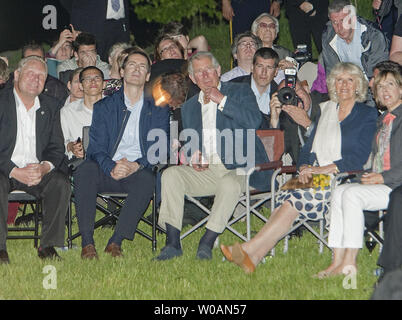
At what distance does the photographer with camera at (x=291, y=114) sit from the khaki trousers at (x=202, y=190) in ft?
2.70

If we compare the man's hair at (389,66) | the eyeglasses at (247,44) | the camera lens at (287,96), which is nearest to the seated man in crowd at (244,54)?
the eyeglasses at (247,44)

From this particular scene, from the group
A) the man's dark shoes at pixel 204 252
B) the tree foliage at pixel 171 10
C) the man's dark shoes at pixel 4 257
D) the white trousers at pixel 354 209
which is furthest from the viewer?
the tree foliage at pixel 171 10

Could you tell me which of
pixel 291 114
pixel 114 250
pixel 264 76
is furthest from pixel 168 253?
pixel 264 76

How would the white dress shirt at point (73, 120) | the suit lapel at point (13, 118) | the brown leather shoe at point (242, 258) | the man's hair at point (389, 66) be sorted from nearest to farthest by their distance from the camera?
the brown leather shoe at point (242, 258)
the man's hair at point (389, 66)
the suit lapel at point (13, 118)
the white dress shirt at point (73, 120)

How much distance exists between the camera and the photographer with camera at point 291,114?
28.1 ft

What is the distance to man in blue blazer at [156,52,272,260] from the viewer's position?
7883 mm

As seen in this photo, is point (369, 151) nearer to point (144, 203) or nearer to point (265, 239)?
point (265, 239)

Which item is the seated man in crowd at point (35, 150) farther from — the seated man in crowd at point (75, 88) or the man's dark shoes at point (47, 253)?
the seated man in crowd at point (75, 88)

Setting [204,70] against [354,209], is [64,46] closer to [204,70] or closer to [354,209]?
[204,70]

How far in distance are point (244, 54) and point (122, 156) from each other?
2401 millimetres

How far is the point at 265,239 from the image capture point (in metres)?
7.45

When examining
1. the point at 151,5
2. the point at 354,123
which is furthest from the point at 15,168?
the point at 151,5

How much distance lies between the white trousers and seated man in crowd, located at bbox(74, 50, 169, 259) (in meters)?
1.83

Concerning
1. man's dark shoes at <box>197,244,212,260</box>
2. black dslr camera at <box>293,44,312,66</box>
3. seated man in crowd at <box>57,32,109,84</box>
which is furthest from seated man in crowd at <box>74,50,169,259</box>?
seated man in crowd at <box>57,32,109,84</box>
